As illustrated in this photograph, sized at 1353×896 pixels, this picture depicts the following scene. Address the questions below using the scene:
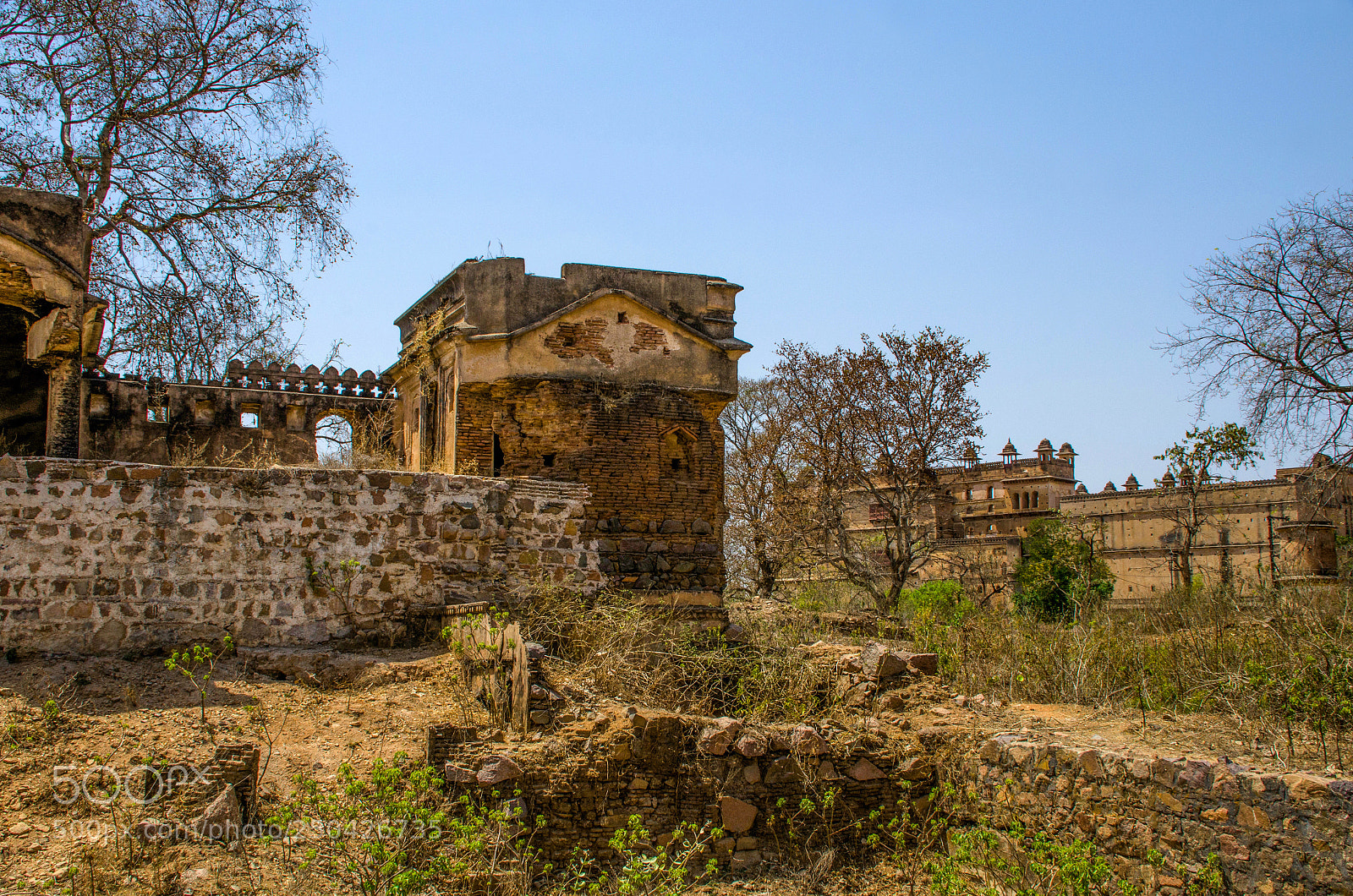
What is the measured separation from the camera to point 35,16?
663 inches

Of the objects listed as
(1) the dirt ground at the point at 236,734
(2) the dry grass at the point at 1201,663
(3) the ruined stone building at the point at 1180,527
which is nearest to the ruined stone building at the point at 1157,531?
(3) the ruined stone building at the point at 1180,527

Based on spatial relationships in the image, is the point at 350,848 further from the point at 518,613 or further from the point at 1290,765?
the point at 1290,765

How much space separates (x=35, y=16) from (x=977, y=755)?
18755mm

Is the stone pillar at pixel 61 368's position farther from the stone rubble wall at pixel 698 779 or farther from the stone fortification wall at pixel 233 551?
the stone rubble wall at pixel 698 779

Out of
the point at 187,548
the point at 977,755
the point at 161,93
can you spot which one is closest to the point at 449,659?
the point at 187,548

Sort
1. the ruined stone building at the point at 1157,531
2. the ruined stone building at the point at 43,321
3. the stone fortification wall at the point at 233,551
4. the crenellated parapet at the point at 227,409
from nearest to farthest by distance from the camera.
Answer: the stone fortification wall at the point at 233,551
the ruined stone building at the point at 43,321
the ruined stone building at the point at 1157,531
the crenellated parapet at the point at 227,409

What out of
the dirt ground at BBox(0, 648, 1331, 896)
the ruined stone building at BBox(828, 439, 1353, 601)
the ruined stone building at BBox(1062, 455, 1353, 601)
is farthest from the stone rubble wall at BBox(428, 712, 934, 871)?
the ruined stone building at BBox(1062, 455, 1353, 601)

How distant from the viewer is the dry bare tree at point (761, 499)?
70.1 feet

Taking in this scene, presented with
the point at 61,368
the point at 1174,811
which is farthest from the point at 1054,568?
the point at 61,368

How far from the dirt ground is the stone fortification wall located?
383mm

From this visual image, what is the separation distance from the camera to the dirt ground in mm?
5051

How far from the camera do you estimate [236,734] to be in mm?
6219

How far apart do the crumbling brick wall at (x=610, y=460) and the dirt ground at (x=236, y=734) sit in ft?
12.8

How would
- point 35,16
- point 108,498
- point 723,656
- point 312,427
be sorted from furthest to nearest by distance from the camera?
point 312,427
point 35,16
point 723,656
point 108,498
